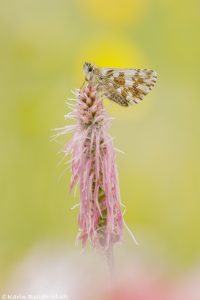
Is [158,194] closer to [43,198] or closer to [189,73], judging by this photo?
[43,198]

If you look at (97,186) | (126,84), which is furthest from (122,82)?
(97,186)

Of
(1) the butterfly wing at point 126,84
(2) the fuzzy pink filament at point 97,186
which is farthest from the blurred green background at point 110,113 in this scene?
(2) the fuzzy pink filament at point 97,186

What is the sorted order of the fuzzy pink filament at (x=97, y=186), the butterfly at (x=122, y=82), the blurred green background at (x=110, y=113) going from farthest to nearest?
1. the blurred green background at (x=110, y=113)
2. the butterfly at (x=122, y=82)
3. the fuzzy pink filament at (x=97, y=186)

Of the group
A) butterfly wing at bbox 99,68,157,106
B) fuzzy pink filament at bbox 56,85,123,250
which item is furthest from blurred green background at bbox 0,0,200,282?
fuzzy pink filament at bbox 56,85,123,250

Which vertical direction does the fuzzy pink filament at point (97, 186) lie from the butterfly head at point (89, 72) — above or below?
below

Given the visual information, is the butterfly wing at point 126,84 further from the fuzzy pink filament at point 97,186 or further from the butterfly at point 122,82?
the fuzzy pink filament at point 97,186

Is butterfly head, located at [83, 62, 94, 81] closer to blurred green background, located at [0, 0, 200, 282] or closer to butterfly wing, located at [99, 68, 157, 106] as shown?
butterfly wing, located at [99, 68, 157, 106]

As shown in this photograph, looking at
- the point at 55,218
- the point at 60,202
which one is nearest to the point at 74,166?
the point at 55,218

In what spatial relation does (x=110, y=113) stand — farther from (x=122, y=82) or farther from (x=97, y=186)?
(x=97, y=186)
